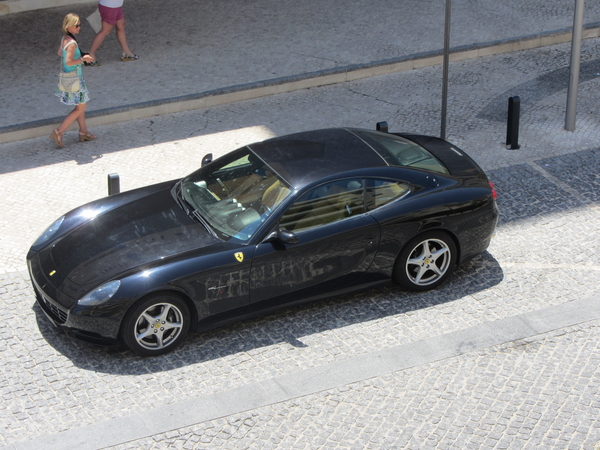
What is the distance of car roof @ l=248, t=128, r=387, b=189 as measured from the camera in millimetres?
7457

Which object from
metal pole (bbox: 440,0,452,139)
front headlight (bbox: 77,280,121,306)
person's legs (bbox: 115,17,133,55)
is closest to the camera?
front headlight (bbox: 77,280,121,306)

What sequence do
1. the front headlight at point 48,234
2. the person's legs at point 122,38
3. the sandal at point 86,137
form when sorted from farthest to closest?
the person's legs at point 122,38 → the sandal at point 86,137 → the front headlight at point 48,234

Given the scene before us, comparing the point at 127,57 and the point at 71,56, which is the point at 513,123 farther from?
the point at 127,57

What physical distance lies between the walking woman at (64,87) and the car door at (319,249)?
15.2ft

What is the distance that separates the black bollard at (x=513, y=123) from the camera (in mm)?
10383

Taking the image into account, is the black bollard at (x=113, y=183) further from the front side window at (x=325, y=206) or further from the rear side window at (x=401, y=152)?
the rear side window at (x=401, y=152)

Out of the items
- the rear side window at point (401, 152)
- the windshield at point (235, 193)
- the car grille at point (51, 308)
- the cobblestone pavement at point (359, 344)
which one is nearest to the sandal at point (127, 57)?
the cobblestone pavement at point (359, 344)

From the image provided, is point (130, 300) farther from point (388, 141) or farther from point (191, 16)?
point (191, 16)

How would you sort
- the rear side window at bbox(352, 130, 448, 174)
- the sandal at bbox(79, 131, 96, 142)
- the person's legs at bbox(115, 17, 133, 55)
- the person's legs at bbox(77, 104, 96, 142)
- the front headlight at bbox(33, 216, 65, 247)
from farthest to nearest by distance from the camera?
the person's legs at bbox(115, 17, 133, 55)
the sandal at bbox(79, 131, 96, 142)
the person's legs at bbox(77, 104, 96, 142)
the rear side window at bbox(352, 130, 448, 174)
the front headlight at bbox(33, 216, 65, 247)

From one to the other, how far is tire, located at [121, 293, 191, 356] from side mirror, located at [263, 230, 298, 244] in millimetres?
937

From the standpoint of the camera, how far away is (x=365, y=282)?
762 centimetres

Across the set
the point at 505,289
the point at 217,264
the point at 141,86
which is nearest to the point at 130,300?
the point at 217,264

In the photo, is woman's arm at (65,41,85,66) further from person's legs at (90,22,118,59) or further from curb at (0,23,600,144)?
person's legs at (90,22,118,59)

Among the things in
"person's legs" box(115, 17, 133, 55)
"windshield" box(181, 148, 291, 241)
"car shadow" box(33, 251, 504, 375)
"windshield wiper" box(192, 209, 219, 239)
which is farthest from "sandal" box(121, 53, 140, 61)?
"car shadow" box(33, 251, 504, 375)
